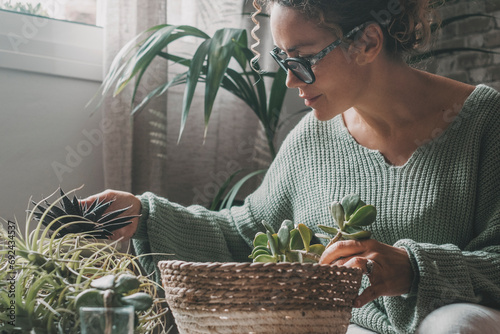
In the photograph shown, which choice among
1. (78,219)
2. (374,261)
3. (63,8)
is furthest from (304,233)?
(63,8)

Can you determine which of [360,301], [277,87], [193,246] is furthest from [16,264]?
[277,87]

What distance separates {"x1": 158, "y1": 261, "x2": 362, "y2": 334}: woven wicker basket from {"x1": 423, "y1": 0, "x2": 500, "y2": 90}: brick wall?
1516mm

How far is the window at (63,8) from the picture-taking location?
1.81 meters

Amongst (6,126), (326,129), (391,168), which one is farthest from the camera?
(6,126)

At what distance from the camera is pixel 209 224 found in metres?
1.43

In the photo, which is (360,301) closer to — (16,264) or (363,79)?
(16,264)

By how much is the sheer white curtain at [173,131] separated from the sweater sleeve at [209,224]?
294 millimetres

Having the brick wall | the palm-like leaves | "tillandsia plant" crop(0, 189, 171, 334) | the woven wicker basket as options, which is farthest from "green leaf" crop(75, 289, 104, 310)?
the brick wall

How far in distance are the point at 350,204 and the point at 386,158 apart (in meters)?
0.44

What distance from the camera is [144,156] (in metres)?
1.88

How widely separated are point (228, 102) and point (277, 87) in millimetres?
302

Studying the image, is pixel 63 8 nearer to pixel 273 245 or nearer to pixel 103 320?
pixel 273 245

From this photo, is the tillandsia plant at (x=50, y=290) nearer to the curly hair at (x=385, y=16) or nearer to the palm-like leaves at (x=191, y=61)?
the curly hair at (x=385, y=16)

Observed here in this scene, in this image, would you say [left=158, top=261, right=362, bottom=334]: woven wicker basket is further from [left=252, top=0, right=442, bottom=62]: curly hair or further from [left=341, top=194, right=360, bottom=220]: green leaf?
[left=252, top=0, right=442, bottom=62]: curly hair
